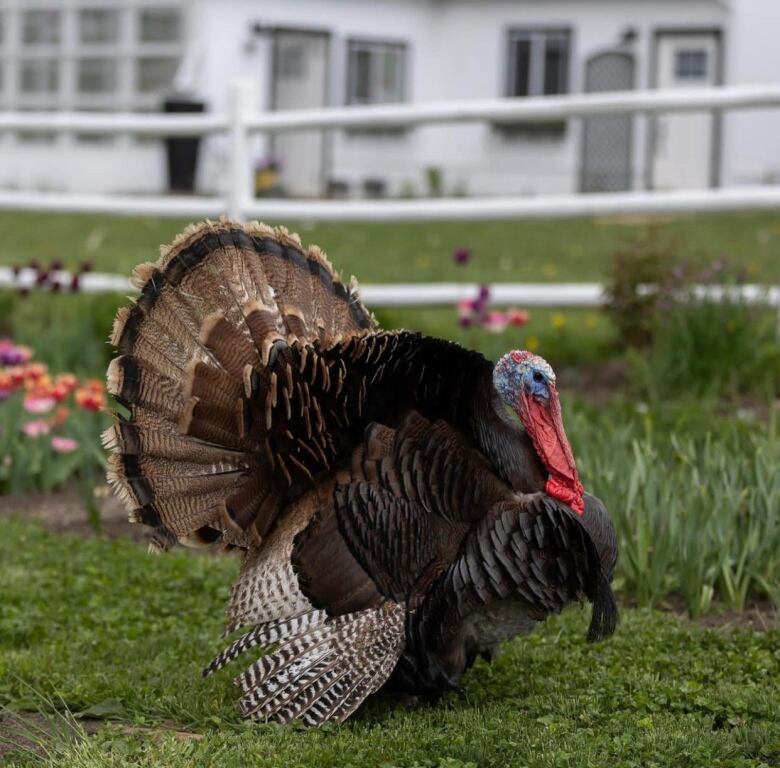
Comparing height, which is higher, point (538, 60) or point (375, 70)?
point (538, 60)

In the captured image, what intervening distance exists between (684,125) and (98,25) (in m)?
9.12

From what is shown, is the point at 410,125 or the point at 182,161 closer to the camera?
the point at 410,125

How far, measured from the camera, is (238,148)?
29.9 feet

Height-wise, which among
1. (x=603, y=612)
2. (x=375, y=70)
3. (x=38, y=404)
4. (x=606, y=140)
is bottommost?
(x=603, y=612)

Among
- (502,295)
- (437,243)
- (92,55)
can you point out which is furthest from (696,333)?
(92,55)

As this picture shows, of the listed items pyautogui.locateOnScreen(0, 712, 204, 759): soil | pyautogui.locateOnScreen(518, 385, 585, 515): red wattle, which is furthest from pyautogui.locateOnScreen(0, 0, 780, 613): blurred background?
pyautogui.locateOnScreen(0, 712, 204, 759): soil

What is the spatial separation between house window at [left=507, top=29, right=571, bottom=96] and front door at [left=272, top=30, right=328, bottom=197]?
300 centimetres

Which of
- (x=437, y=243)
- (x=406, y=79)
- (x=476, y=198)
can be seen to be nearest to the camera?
(x=437, y=243)

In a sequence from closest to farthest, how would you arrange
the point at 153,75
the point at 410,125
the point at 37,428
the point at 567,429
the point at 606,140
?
the point at 567,429 < the point at 37,428 < the point at 410,125 < the point at 153,75 < the point at 606,140

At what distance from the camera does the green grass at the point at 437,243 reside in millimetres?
13516

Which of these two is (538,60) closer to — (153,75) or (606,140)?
(606,140)

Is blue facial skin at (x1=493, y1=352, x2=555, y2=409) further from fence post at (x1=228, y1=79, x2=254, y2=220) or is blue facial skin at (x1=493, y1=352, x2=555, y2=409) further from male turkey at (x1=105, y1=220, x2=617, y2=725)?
fence post at (x1=228, y1=79, x2=254, y2=220)

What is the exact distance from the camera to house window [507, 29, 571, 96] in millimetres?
23266

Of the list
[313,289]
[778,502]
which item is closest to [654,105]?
[778,502]
